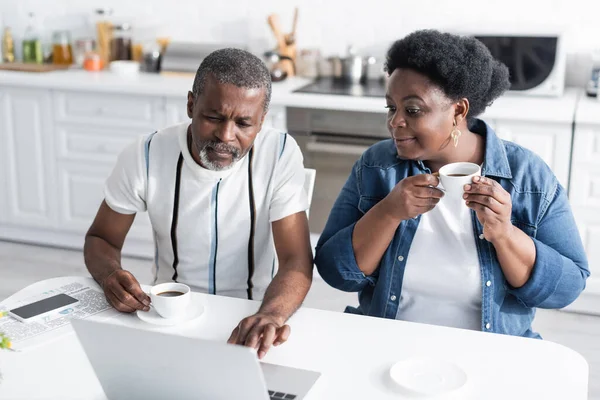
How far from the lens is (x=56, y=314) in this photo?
5.50ft

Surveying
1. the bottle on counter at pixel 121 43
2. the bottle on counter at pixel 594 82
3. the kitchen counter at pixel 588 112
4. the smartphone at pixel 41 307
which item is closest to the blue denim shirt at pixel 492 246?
the smartphone at pixel 41 307

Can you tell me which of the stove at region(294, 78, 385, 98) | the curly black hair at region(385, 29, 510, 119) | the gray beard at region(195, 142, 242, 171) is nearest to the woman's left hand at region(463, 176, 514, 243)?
the curly black hair at region(385, 29, 510, 119)

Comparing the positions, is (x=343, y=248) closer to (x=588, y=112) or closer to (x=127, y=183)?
(x=127, y=183)

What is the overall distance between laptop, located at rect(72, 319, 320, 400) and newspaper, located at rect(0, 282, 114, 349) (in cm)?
33

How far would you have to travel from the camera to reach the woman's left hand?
164 centimetres

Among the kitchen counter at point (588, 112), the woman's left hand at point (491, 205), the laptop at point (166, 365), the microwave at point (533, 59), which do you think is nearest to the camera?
the laptop at point (166, 365)

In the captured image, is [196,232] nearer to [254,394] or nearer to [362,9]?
[254,394]

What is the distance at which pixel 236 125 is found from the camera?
6.09 feet

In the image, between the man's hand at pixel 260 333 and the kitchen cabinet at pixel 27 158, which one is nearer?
the man's hand at pixel 260 333

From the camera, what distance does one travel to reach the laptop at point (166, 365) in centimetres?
118

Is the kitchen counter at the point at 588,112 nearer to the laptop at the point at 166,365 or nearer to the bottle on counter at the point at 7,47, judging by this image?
the laptop at the point at 166,365

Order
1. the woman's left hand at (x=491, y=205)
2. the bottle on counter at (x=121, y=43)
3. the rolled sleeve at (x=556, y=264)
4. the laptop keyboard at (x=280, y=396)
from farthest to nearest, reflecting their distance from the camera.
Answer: the bottle on counter at (x=121, y=43) → the rolled sleeve at (x=556, y=264) → the woman's left hand at (x=491, y=205) → the laptop keyboard at (x=280, y=396)

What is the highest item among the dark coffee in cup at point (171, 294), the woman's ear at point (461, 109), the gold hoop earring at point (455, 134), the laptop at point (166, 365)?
the woman's ear at point (461, 109)

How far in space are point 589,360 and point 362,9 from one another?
6.48ft
